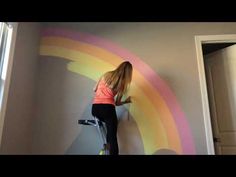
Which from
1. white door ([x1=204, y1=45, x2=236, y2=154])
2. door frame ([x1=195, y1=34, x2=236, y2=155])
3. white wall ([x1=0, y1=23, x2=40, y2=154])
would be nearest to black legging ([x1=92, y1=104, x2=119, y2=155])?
white wall ([x1=0, y1=23, x2=40, y2=154])

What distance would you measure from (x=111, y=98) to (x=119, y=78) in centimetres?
22

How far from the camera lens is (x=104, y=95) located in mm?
2039

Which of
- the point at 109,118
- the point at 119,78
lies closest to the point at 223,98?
the point at 119,78

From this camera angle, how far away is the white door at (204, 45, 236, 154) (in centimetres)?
228

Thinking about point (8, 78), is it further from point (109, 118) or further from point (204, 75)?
point (204, 75)

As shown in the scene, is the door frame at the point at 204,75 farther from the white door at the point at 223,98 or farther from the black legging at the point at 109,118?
the black legging at the point at 109,118

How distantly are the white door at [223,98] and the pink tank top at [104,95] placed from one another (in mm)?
1278

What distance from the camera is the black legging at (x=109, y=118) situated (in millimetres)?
1930

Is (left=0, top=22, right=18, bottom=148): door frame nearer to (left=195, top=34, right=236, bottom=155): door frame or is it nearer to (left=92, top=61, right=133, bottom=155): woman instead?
(left=92, top=61, right=133, bottom=155): woman

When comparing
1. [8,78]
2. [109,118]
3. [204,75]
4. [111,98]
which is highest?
[204,75]


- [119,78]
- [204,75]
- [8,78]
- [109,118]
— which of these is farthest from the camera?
[204,75]

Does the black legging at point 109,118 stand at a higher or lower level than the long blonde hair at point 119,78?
lower

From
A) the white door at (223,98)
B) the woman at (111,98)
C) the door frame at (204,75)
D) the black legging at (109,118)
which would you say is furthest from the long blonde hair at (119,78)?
the white door at (223,98)
